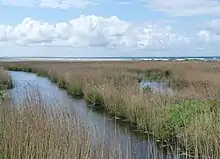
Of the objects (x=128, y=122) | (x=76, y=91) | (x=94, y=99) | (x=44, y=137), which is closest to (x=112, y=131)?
(x=128, y=122)

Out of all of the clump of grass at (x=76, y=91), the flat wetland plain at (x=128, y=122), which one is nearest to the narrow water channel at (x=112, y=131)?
the flat wetland plain at (x=128, y=122)

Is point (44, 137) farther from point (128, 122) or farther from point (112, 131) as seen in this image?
point (128, 122)

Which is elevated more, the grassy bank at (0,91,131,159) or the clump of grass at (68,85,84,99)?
the grassy bank at (0,91,131,159)

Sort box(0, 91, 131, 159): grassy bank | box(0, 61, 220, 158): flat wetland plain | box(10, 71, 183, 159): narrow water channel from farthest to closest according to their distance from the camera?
box(10, 71, 183, 159): narrow water channel
box(0, 61, 220, 158): flat wetland plain
box(0, 91, 131, 159): grassy bank

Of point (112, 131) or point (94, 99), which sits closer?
point (112, 131)

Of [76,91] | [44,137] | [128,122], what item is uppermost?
[44,137]

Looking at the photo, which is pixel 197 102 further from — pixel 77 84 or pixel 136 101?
pixel 77 84

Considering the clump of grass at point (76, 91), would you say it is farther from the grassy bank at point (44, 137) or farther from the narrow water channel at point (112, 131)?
the grassy bank at point (44, 137)

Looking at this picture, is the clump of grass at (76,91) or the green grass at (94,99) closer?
the green grass at (94,99)

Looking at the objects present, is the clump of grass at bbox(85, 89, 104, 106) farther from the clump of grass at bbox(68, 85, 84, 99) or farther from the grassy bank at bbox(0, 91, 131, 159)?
the grassy bank at bbox(0, 91, 131, 159)

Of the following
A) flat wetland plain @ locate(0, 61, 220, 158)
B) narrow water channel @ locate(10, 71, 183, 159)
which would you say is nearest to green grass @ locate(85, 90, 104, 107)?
flat wetland plain @ locate(0, 61, 220, 158)

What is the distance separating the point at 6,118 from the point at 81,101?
1098 cm

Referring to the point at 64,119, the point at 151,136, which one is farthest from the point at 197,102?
the point at 64,119

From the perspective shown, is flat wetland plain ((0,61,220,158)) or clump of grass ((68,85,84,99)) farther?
clump of grass ((68,85,84,99))
